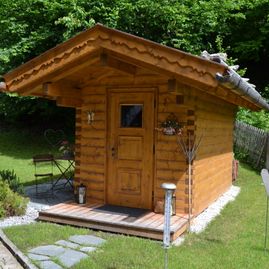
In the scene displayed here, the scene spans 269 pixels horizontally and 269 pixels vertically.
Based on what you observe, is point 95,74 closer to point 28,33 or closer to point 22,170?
point 22,170

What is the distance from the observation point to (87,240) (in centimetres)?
603

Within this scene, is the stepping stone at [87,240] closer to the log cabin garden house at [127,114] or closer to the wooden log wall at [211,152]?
the log cabin garden house at [127,114]

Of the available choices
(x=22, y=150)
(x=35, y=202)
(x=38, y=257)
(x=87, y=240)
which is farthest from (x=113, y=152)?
(x=22, y=150)

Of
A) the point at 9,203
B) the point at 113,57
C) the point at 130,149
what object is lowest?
the point at 9,203

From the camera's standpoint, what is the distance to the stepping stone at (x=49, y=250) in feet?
17.6

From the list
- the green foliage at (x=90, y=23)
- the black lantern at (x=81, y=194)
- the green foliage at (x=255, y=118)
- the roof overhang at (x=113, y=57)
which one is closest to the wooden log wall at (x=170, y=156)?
the roof overhang at (x=113, y=57)

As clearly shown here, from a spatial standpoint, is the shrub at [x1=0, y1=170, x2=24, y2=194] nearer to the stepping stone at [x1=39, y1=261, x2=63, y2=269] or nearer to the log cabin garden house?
the log cabin garden house

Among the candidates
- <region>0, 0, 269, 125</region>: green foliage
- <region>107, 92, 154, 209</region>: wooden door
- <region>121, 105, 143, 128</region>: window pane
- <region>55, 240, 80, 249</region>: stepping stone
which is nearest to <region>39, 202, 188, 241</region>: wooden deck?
<region>107, 92, 154, 209</region>: wooden door

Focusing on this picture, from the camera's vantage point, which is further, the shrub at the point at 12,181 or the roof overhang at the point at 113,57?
the shrub at the point at 12,181

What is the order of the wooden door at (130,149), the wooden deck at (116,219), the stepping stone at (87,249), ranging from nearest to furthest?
the stepping stone at (87,249), the wooden deck at (116,219), the wooden door at (130,149)

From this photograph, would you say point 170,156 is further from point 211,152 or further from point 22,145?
point 22,145

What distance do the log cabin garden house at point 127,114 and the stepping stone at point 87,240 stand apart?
425 mm

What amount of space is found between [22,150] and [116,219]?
11.9 m

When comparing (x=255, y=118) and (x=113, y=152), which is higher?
(x=255, y=118)
